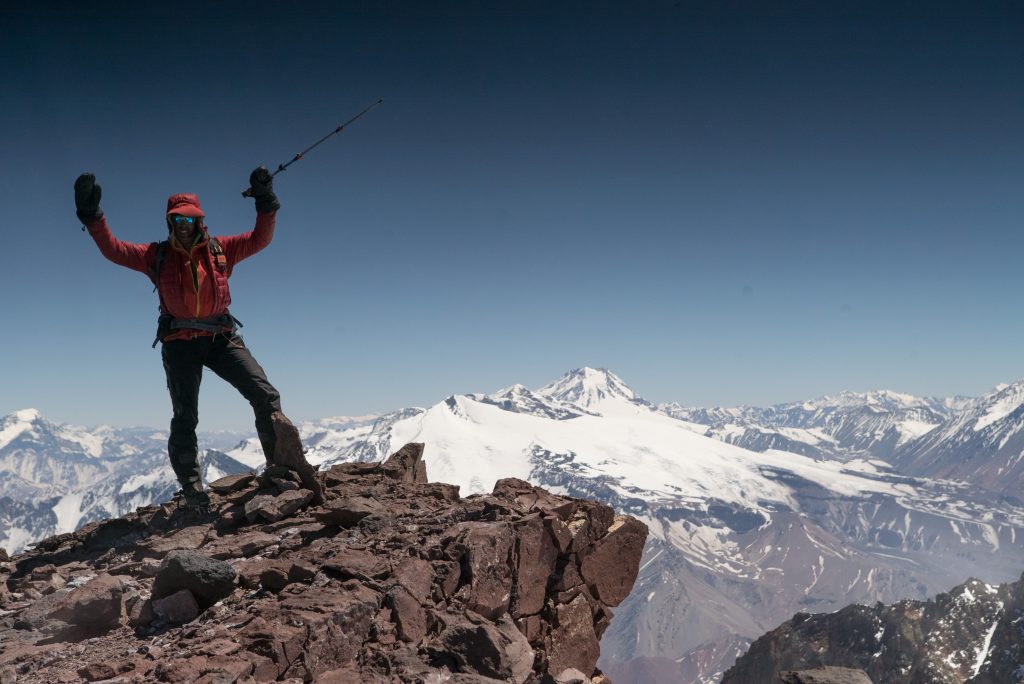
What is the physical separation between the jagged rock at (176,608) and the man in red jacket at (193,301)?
4.91 m

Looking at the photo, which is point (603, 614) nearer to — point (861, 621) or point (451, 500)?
point (451, 500)

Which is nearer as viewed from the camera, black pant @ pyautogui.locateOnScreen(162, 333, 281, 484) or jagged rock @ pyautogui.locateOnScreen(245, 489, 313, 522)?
jagged rock @ pyautogui.locateOnScreen(245, 489, 313, 522)

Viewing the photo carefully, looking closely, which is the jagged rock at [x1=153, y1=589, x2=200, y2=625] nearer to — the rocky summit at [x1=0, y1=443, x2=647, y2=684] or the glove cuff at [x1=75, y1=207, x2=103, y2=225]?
the rocky summit at [x1=0, y1=443, x2=647, y2=684]

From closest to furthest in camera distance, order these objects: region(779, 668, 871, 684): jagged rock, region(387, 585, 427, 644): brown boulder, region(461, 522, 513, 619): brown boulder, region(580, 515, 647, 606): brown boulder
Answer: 1. region(387, 585, 427, 644): brown boulder
2. region(461, 522, 513, 619): brown boulder
3. region(580, 515, 647, 606): brown boulder
4. region(779, 668, 871, 684): jagged rock

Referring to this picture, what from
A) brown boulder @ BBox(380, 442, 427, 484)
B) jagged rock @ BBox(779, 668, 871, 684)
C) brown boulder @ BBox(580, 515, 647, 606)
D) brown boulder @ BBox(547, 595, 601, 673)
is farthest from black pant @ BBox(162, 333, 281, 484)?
jagged rock @ BBox(779, 668, 871, 684)

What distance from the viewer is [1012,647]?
106750 millimetres

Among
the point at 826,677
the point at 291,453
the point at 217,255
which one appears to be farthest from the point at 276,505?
the point at 826,677

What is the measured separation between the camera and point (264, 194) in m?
12.3

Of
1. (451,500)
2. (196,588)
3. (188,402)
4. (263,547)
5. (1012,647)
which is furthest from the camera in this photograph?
(1012,647)

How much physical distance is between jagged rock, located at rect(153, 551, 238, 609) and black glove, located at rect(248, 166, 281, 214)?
6.80 m

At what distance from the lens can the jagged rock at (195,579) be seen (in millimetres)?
7941

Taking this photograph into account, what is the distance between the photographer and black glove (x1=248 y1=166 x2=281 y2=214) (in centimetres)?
1219

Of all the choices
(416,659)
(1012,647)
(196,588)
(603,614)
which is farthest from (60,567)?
(1012,647)

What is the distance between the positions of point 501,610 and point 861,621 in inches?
6277
